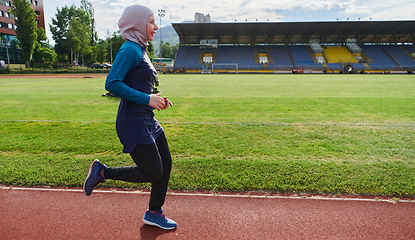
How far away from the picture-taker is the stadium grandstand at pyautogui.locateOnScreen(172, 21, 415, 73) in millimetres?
56938

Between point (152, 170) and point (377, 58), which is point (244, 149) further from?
point (377, 58)

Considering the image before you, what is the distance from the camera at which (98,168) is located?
8.79 feet

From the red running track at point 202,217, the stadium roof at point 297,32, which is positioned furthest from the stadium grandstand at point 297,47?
the red running track at point 202,217

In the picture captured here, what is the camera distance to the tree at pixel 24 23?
4766 cm

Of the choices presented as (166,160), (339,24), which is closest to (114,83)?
(166,160)

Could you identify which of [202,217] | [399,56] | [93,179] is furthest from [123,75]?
[399,56]

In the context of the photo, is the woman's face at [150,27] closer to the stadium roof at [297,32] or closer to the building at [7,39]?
the stadium roof at [297,32]

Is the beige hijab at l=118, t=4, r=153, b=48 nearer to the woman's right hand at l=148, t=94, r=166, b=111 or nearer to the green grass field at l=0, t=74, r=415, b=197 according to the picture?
the woman's right hand at l=148, t=94, r=166, b=111

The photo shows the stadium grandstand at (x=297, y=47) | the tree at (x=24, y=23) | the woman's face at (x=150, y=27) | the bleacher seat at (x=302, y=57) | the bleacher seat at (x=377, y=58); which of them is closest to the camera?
the woman's face at (x=150, y=27)

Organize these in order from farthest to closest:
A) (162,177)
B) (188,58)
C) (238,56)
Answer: (188,58) < (238,56) < (162,177)

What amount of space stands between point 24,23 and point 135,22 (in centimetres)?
5875

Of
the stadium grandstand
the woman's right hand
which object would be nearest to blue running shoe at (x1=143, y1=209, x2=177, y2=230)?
the woman's right hand

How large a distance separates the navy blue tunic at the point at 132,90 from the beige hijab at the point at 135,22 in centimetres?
7

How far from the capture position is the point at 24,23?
47656 millimetres
